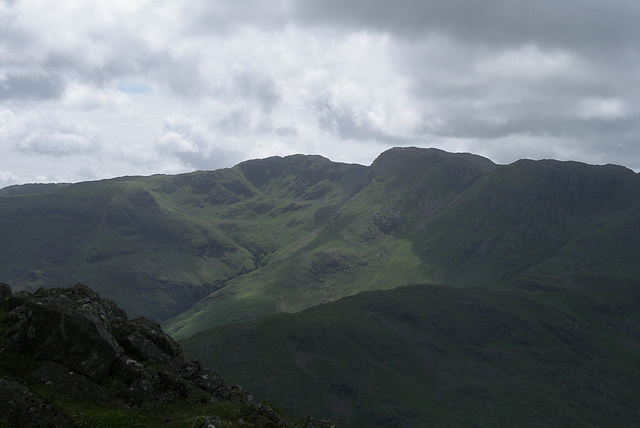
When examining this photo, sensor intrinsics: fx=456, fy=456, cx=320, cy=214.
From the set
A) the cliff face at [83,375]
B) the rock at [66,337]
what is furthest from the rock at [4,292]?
the rock at [66,337]

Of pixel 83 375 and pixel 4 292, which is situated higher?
pixel 4 292

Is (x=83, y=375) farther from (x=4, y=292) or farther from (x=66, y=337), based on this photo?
(x=4, y=292)

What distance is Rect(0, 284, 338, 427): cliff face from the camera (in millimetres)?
26219

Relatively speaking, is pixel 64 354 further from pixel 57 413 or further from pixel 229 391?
pixel 229 391

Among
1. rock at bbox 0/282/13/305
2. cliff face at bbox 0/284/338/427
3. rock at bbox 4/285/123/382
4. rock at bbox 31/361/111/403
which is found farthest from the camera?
rock at bbox 0/282/13/305

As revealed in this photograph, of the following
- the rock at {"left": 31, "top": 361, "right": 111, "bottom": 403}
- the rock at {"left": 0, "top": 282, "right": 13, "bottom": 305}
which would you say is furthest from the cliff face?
the rock at {"left": 0, "top": 282, "right": 13, "bottom": 305}

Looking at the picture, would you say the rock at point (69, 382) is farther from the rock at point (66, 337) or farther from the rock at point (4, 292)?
the rock at point (4, 292)

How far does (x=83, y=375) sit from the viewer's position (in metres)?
30.2

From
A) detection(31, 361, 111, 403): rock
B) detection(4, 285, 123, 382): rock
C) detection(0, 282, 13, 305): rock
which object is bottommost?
detection(31, 361, 111, 403): rock

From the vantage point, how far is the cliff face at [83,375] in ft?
86.0

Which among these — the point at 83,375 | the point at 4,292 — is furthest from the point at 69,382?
the point at 4,292

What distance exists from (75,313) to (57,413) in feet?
26.7

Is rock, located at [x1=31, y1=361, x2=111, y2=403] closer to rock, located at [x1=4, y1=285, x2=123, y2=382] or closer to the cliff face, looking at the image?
the cliff face

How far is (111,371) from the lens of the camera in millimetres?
31672
